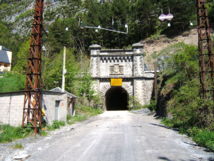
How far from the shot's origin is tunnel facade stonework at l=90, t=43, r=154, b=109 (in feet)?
88.3

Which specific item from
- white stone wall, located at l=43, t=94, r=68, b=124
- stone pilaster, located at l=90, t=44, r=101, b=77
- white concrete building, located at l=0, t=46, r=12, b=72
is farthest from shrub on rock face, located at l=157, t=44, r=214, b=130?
white concrete building, located at l=0, t=46, r=12, b=72

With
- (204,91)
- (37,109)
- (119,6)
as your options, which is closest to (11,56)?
(119,6)

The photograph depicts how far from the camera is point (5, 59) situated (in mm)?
43375

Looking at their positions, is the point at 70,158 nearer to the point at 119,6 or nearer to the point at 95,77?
the point at 95,77

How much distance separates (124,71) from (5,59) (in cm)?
2918

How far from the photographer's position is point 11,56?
151ft

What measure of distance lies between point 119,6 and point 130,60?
46.3ft

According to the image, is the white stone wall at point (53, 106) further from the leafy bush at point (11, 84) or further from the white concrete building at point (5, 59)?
Result: the white concrete building at point (5, 59)

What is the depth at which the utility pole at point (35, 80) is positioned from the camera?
9.75m

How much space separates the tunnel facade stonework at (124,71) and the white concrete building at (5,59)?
80.5 feet

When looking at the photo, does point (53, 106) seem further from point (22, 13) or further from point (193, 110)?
point (22, 13)

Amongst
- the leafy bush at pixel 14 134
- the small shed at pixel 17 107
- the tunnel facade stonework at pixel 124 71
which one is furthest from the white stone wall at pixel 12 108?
the tunnel facade stonework at pixel 124 71

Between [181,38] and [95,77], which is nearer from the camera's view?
[95,77]

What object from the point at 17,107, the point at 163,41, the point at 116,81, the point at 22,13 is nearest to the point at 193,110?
the point at 17,107
